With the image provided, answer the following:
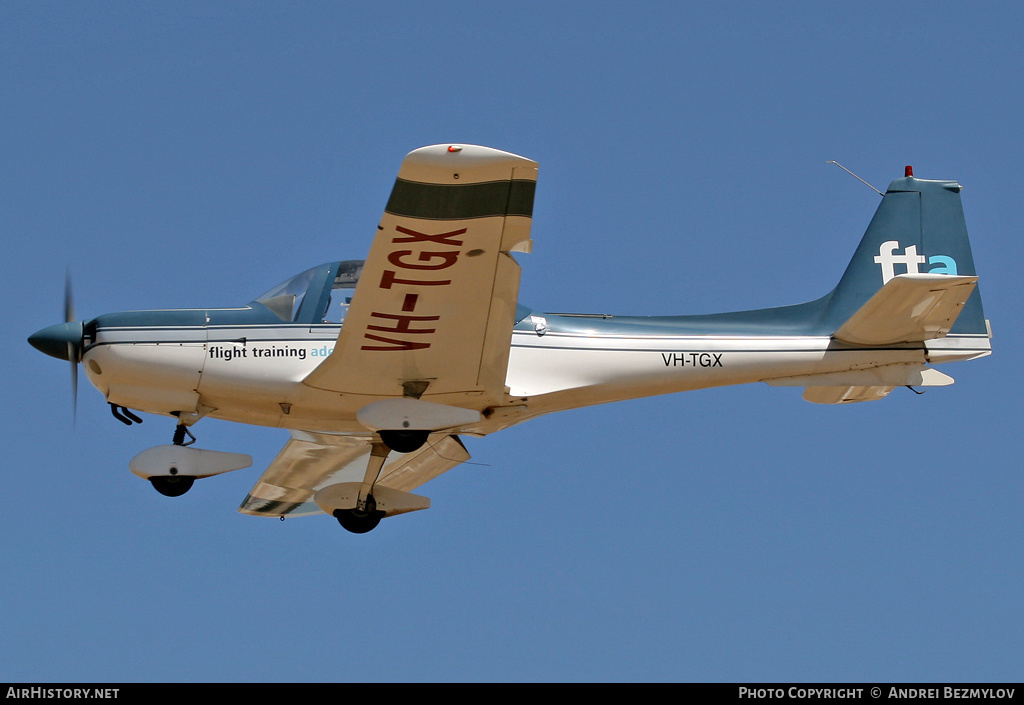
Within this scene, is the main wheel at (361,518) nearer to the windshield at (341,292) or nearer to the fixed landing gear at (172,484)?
the fixed landing gear at (172,484)

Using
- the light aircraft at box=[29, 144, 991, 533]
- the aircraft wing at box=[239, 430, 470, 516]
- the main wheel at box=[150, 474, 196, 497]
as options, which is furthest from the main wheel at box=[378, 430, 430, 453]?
the aircraft wing at box=[239, 430, 470, 516]

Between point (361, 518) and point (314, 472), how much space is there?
5.45 ft

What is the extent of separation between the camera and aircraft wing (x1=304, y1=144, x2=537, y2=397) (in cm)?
891

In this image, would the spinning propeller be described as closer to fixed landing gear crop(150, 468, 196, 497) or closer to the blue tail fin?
fixed landing gear crop(150, 468, 196, 497)

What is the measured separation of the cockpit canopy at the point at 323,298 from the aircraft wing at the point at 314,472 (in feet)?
8.26

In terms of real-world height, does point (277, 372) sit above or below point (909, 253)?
below

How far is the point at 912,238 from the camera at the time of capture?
512 inches

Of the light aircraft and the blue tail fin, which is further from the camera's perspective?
the blue tail fin

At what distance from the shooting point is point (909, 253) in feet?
42.6

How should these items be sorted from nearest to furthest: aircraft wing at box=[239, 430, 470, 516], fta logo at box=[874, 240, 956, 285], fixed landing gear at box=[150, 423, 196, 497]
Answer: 1. fixed landing gear at box=[150, 423, 196, 497]
2. fta logo at box=[874, 240, 956, 285]
3. aircraft wing at box=[239, 430, 470, 516]

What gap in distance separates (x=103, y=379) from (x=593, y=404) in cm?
431

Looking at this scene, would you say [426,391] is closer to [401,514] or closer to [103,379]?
[401,514]

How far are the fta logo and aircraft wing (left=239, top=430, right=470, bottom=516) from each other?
4802mm
